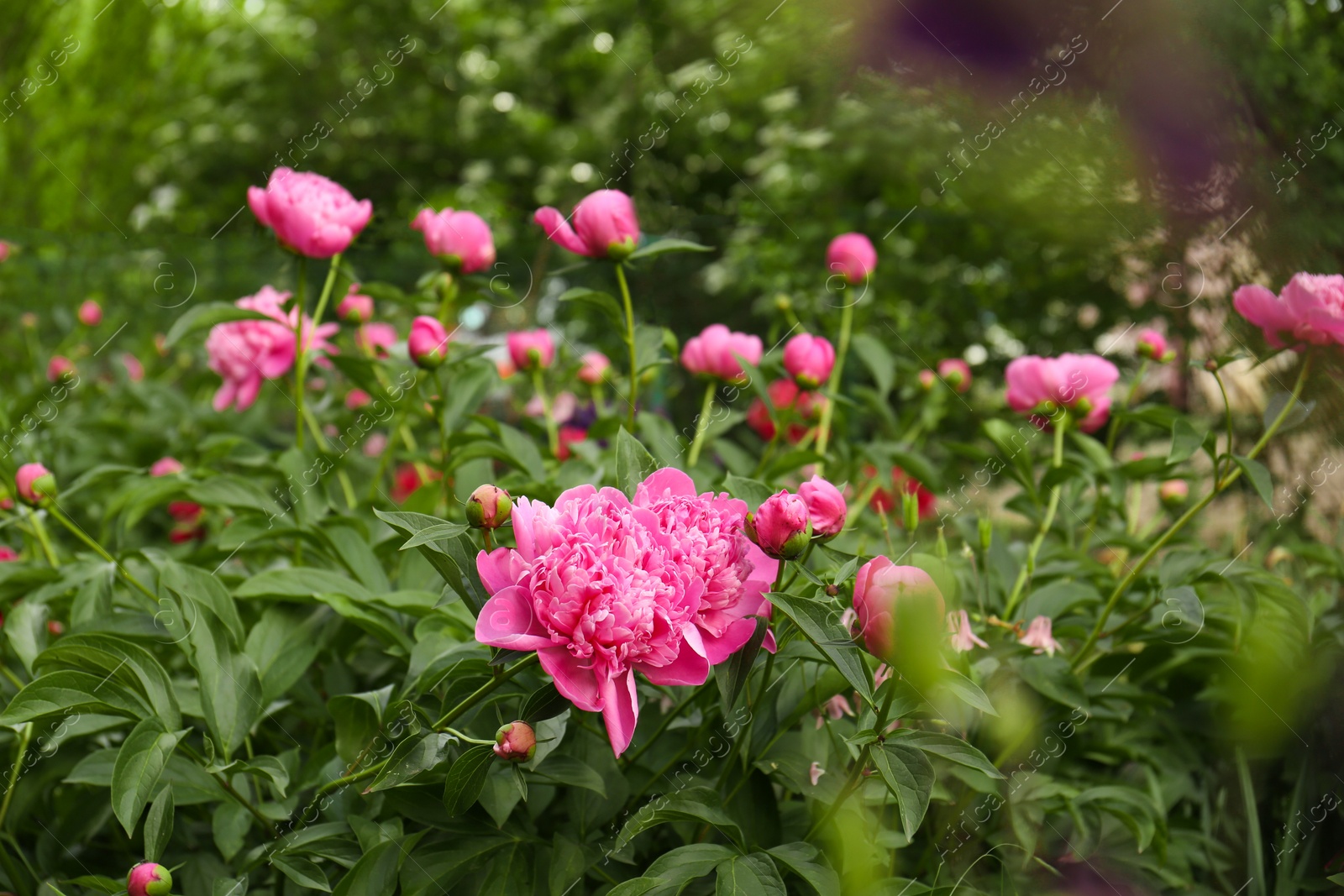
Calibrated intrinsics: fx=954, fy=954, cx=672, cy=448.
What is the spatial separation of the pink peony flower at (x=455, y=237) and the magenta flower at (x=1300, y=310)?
0.88 m

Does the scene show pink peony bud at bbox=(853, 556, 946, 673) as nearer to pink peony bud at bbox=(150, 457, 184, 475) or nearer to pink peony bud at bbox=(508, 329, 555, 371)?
pink peony bud at bbox=(508, 329, 555, 371)

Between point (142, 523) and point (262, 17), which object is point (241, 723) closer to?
point (142, 523)

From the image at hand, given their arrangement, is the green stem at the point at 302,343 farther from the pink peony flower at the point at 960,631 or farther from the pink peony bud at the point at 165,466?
the pink peony flower at the point at 960,631

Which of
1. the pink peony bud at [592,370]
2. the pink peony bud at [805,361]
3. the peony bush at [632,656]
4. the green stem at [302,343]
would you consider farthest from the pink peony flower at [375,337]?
the pink peony bud at [805,361]

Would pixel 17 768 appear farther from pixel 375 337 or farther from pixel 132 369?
pixel 132 369

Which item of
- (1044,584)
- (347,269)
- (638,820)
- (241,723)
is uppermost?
(347,269)

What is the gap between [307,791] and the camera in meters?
0.95

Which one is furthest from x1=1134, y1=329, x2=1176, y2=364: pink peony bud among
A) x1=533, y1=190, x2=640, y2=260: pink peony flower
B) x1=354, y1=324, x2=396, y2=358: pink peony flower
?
x1=354, y1=324, x2=396, y2=358: pink peony flower

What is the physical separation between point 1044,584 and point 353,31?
606 cm

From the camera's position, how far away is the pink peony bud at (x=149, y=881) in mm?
728

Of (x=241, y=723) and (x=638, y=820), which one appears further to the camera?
(x=241, y=723)

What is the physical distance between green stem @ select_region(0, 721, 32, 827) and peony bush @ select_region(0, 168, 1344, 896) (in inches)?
0.4

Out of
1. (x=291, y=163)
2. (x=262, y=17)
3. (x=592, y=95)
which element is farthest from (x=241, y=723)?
(x=262, y=17)

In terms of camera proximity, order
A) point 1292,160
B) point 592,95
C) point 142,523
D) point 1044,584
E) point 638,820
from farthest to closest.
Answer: point 592,95
point 142,523
point 1292,160
point 1044,584
point 638,820
